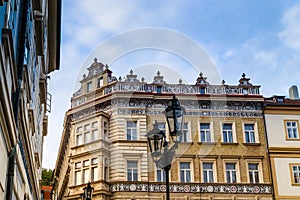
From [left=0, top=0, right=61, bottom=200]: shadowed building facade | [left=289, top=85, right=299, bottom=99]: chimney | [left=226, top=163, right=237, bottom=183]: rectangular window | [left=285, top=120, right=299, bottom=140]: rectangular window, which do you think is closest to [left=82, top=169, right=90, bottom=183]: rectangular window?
[left=226, top=163, right=237, bottom=183]: rectangular window

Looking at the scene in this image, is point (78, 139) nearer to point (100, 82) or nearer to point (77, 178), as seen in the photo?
point (77, 178)

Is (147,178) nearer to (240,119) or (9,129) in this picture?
(240,119)

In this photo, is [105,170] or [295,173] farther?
[295,173]

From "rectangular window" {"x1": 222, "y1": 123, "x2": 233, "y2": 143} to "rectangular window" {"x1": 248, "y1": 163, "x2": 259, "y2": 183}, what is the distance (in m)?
2.12

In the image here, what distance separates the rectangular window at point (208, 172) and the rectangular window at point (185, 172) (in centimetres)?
98

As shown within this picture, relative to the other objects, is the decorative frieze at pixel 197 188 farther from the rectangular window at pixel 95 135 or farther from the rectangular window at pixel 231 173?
the rectangular window at pixel 95 135

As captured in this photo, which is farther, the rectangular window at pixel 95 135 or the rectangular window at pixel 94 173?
the rectangular window at pixel 95 135

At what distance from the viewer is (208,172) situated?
31266 millimetres

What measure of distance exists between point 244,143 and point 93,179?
10226mm

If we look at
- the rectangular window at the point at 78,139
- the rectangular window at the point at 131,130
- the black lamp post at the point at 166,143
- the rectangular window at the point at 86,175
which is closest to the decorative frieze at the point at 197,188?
the rectangular window at the point at 86,175

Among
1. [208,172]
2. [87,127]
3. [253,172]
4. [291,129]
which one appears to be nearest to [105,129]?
[87,127]

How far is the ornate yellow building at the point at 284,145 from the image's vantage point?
31.3m

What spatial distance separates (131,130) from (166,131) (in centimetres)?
235

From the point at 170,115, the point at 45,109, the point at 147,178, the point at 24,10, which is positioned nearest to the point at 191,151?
the point at 147,178
